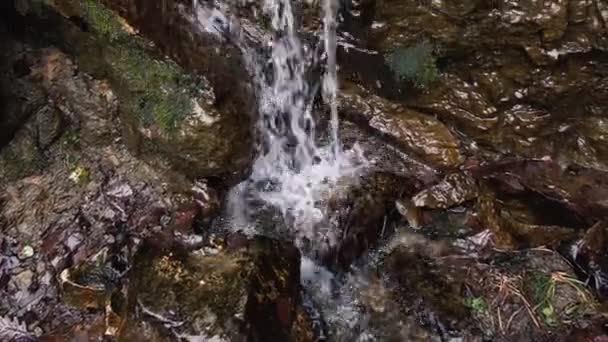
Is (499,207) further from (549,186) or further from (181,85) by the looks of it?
(181,85)

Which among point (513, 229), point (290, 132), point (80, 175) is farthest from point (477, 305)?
point (80, 175)

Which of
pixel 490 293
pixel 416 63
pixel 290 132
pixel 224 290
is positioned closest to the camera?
pixel 224 290

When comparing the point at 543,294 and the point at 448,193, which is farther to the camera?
the point at 448,193

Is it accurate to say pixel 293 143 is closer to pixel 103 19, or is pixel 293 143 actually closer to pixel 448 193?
pixel 448 193

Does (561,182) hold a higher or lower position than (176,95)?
lower

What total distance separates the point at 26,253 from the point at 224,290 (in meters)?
1.63

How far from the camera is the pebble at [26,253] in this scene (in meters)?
3.67

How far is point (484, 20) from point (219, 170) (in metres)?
1.95

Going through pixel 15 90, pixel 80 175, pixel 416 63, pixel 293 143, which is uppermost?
pixel 416 63

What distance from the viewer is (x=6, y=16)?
3.96m

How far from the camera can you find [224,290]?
2881 mm

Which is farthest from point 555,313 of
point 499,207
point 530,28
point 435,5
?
point 435,5

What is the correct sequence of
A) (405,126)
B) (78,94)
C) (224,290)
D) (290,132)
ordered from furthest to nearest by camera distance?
1. (290,132)
2. (78,94)
3. (405,126)
4. (224,290)

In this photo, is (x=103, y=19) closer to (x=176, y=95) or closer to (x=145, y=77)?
(x=145, y=77)
